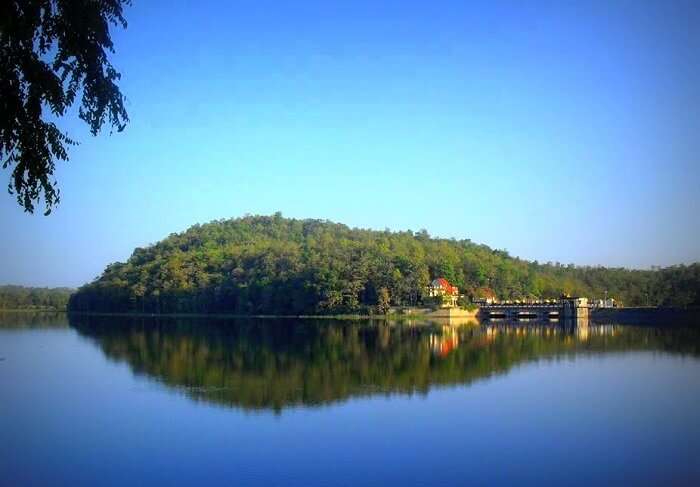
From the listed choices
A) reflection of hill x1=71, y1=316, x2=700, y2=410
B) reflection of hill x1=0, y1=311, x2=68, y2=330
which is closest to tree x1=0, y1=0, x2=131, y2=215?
reflection of hill x1=71, y1=316, x2=700, y2=410

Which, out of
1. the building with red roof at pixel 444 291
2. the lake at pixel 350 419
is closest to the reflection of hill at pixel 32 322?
the lake at pixel 350 419

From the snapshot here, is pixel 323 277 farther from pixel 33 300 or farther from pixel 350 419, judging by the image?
pixel 33 300

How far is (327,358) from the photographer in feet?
121

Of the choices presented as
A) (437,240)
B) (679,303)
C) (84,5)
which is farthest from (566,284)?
(84,5)

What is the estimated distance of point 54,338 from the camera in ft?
183

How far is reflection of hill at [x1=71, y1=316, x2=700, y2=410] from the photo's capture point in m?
26.2

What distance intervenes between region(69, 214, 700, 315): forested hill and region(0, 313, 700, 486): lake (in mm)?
51591

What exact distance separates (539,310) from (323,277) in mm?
30285

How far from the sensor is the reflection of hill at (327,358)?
26.2 meters

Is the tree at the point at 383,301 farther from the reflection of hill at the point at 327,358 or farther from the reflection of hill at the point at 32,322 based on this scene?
the reflection of hill at the point at 32,322

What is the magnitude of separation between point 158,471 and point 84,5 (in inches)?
405

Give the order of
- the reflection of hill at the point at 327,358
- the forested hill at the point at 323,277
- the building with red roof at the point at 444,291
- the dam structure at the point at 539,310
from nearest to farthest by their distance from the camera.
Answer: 1. the reflection of hill at the point at 327,358
2. the dam structure at the point at 539,310
3. the forested hill at the point at 323,277
4. the building with red roof at the point at 444,291

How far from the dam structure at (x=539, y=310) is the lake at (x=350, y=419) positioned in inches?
1969

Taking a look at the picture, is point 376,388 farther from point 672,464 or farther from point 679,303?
point 679,303
